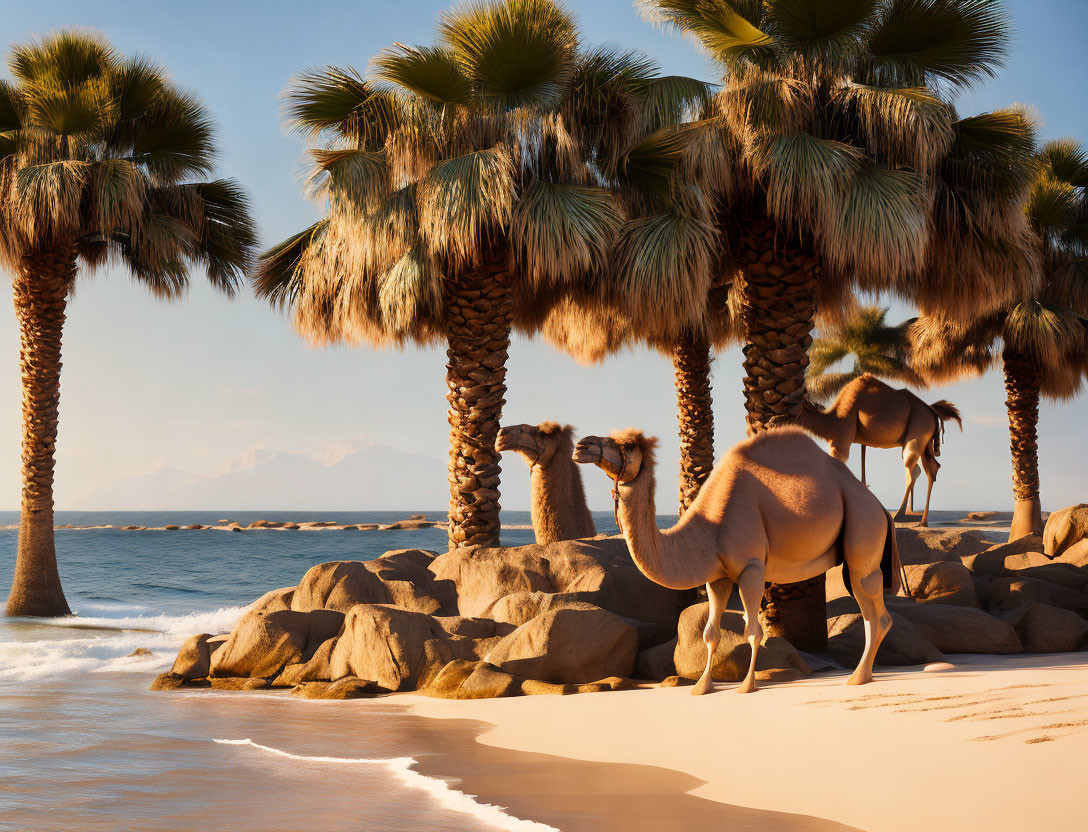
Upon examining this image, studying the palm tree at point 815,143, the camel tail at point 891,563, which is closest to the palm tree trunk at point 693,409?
the palm tree at point 815,143

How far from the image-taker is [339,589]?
11.4 metres

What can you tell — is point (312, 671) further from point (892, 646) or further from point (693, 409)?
point (693, 409)

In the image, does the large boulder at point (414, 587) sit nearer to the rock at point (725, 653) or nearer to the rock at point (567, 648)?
the rock at point (567, 648)

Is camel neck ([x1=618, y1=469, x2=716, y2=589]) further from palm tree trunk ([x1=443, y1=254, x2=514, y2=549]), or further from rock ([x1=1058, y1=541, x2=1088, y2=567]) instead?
rock ([x1=1058, y1=541, x2=1088, y2=567])

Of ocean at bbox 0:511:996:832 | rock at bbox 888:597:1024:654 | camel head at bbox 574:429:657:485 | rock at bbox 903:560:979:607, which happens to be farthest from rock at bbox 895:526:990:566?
ocean at bbox 0:511:996:832

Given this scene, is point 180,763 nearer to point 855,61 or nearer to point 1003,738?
point 1003,738

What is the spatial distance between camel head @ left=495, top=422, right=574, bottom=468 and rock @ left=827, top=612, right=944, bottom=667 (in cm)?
447

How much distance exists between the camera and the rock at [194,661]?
10.0 metres

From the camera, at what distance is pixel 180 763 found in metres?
6.14

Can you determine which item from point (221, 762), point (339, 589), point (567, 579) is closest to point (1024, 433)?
point (567, 579)

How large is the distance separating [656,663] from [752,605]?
1908 millimetres

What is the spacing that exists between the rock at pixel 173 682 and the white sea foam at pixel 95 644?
70.6 inches

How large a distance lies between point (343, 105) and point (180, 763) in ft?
30.2

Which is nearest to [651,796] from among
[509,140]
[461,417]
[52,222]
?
[461,417]
